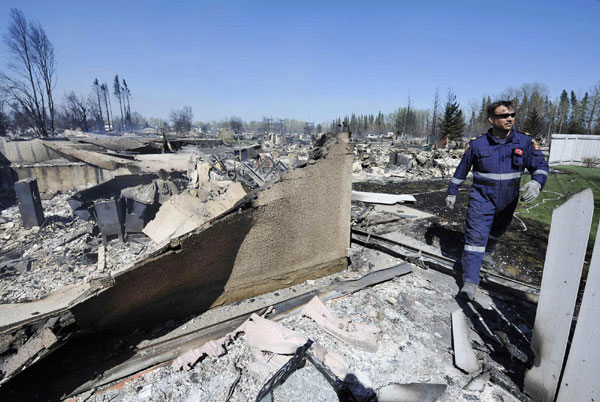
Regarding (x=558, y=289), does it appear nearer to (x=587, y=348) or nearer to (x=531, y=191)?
(x=587, y=348)

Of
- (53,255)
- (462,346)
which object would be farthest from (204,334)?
(53,255)

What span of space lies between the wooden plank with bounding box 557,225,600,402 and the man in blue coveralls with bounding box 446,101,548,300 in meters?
1.26

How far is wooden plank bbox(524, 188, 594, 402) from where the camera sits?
1388mm

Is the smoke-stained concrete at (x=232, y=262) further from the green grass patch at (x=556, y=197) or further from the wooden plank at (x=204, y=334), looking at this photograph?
the green grass patch at (x=556, y=197)

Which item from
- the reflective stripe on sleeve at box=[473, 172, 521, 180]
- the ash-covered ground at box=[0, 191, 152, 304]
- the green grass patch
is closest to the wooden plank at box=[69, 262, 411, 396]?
the reflective stripe on sleeve at box=[473, 172, 521, 180]

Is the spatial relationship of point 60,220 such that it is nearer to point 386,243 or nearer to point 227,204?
point 227,204

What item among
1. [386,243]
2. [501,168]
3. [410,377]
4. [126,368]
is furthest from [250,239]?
[501,168]

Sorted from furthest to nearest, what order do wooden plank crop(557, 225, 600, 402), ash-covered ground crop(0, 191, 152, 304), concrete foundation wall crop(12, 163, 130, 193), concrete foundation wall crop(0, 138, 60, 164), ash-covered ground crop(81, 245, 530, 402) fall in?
concrete foundation wall crop(0, 138, 60, 164), concrete foundation wall crop(12, 163, 130, 193), ash-covered ground crop(0, 191, 152, 304), ash-covered ground crop(81, 245, 530, 402), wooden plank crop(557, 225, 600, 402)

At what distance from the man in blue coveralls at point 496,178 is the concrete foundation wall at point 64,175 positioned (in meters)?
9.82

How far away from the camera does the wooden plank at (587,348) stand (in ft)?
4.39

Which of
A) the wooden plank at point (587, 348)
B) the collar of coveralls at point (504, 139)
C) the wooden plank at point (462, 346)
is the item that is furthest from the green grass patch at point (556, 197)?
the wooden plank at point (587, 348)

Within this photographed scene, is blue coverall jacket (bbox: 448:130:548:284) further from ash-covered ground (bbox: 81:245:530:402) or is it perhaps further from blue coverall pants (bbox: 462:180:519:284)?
ash-covered ground (bbox: 81:245:530:402)

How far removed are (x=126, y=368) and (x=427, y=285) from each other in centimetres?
285

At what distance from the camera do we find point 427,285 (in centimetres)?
304
